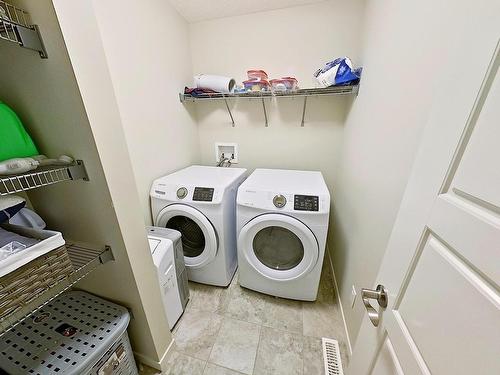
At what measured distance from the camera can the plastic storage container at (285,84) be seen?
1.66 metres

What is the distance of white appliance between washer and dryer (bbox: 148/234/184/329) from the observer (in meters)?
1.16

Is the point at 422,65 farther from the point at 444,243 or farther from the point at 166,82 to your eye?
the point at 166,82

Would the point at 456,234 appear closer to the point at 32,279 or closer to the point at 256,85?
the point at 32,279

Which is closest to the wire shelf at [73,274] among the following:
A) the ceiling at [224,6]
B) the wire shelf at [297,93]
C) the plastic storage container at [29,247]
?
the plastic storage container at [29,247]

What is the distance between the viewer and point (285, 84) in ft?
5.49

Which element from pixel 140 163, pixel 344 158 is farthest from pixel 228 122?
pixel 344 158

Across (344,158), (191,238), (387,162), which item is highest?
(387,162)

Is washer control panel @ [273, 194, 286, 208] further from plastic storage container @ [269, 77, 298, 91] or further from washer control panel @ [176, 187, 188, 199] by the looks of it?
plastic storage container @ [269, 77, 298, 91]

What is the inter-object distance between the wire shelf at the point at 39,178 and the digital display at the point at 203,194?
2.42 ft

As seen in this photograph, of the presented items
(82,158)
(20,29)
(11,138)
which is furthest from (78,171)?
(20,29)

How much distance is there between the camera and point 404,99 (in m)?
0.80

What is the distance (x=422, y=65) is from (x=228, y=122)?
1.65m

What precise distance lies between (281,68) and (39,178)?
6.21 ft

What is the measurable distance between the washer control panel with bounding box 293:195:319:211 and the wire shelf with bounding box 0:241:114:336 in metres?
1.01
